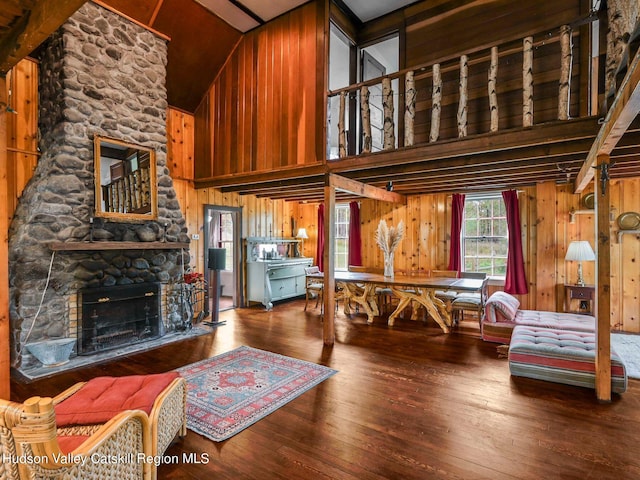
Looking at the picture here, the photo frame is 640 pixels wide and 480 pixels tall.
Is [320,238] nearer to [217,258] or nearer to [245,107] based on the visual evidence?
[217,258]

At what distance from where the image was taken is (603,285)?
291cm

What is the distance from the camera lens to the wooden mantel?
3820 millimetres

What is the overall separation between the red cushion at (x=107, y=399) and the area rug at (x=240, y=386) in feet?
1.82

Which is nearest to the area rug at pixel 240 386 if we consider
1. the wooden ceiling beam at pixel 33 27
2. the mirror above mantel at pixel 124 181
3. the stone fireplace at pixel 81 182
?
the stone fireplace at pixel 81 182

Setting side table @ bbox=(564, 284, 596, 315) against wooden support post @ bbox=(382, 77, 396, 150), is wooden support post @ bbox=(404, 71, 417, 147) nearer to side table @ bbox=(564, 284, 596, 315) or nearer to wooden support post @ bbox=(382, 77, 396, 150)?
wooden support post @ bbox=(382, 77, 396, 150)

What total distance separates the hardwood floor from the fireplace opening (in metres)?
0.50

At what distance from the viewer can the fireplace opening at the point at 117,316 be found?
4.11 m

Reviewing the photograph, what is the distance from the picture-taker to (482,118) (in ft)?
14.5

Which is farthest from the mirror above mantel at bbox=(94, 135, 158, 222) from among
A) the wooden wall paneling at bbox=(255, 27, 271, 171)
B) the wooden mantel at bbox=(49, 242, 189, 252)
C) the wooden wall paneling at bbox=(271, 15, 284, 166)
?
the wooden wall paneling at bbox=(271, 15, 284, 166)

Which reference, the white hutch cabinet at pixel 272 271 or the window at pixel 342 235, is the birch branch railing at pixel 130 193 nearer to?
the white hutch cabinet at pixel 272 271

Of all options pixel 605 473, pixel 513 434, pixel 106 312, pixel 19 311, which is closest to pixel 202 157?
pixel 106 312

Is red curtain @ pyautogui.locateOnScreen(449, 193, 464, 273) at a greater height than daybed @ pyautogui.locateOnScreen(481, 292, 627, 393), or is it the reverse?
red curtain @ pyautogui.locateOnScreen(449, 193, 464, 273)

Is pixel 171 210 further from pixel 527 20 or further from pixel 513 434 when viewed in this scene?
pixel 527 20

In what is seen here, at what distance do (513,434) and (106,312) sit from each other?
452 centimetres
